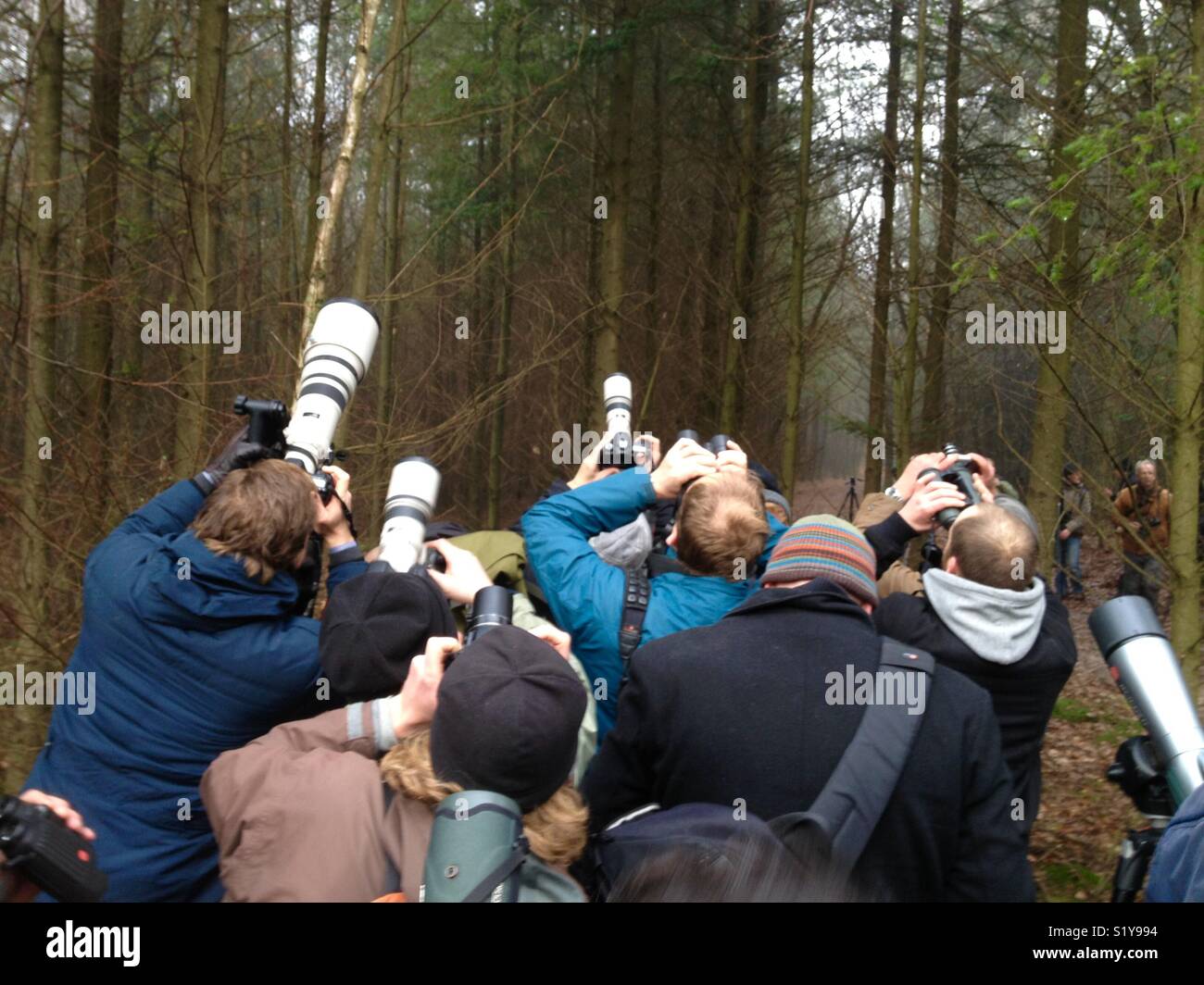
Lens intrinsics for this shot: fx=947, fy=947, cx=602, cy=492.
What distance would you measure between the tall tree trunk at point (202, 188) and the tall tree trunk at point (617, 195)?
529 centimetres

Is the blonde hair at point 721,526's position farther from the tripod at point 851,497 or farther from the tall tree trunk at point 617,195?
the tall tree trunk at point 617,195

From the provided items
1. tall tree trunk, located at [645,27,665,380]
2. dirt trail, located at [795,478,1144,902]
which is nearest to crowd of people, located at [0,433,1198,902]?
dirt trail, located at [795,478,1144,902]

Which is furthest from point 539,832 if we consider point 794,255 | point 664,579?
point 794,255

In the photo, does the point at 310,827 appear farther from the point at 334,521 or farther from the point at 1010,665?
the point at 1010,665

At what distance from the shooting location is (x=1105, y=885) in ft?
16.9

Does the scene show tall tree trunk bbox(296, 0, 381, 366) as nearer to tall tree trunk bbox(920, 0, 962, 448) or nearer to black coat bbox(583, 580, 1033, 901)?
black coat bbox(583, 580, 1033, 901)

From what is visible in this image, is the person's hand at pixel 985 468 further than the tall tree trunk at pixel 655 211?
No

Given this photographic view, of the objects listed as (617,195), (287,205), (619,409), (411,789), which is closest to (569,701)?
(411,789)

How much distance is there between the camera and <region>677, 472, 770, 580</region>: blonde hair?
286 cm

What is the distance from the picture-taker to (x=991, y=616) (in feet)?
9.05

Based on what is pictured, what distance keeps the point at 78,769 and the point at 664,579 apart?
1.74 meters

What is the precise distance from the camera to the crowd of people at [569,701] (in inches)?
71.9

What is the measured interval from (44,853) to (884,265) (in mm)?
11221

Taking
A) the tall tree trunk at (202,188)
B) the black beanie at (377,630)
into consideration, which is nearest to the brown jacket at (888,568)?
the black beanie at (377,630)
